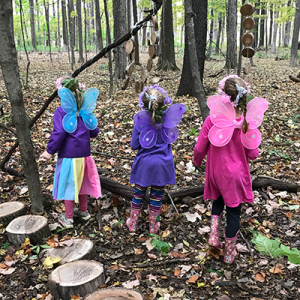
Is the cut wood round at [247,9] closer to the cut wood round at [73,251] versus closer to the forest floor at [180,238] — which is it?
the forest floor at [180,238]

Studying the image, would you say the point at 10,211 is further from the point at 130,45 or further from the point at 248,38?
the point at 248,38

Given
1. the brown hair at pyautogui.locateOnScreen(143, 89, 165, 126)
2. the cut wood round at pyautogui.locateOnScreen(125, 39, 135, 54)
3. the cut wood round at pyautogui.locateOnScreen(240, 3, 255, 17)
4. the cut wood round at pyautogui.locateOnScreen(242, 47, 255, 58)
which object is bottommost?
the brown hair at pyautogui.locateOnScreen(143, 89, 165, 126)

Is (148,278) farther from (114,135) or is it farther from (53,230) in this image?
(114,135)

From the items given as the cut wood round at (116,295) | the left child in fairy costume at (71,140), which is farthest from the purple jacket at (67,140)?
the cut wood round at (116,295)

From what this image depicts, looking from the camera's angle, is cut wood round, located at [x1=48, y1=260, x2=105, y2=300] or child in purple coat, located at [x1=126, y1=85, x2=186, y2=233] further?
child in purple coat, located at [x1=126, y1=85, x2=186, y2=233]

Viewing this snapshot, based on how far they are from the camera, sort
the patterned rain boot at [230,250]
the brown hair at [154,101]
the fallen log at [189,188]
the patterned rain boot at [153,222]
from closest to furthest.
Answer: the patterned rain boot at [230,250] → the brown hair at [154,101] → the patterned rain boot at [153,222] → the fallen log at [189,188]

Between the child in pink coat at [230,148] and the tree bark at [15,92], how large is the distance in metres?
1.89

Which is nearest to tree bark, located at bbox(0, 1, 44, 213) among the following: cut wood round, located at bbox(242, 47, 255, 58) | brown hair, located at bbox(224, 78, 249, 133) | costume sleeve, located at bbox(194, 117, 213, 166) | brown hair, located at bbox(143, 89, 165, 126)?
brown hair, located at bbox(143, 89, 165, 126)

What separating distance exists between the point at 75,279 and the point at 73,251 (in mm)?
440

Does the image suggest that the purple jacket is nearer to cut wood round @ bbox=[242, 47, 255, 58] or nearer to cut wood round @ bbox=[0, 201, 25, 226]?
cut wood round @ bbox=[0, 201, 25, 226]

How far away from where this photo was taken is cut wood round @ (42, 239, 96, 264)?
2.59 metres

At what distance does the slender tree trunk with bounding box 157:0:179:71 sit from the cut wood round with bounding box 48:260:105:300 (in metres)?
9.92

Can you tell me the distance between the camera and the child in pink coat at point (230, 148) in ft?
8.32

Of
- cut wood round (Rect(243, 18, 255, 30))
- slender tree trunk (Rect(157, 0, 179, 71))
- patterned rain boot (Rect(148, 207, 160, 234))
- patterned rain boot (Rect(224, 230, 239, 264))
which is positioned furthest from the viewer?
slender tree trunk (Rect(157, 0, 179, 71))
